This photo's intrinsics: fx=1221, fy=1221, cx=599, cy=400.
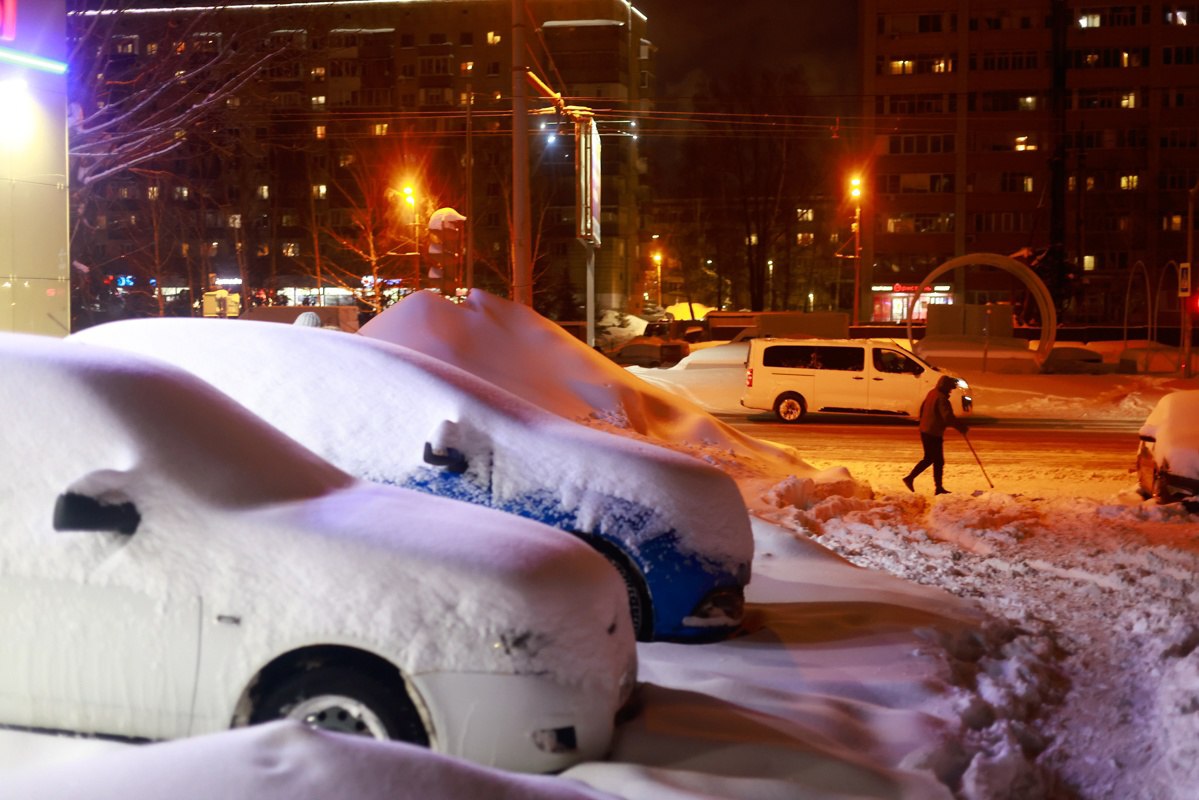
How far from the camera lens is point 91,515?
4168 mm

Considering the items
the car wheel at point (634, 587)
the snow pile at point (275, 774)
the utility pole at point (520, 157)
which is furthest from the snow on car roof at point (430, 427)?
the utility pole at point (520, 157)

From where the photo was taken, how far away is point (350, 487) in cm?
504

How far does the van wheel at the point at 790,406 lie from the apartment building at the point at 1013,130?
60156mm

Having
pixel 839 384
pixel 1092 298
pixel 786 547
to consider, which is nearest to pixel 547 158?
pixel 1092 298

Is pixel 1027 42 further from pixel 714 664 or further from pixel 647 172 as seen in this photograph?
pixel 714 664

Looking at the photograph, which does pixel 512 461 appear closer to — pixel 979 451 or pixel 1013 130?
pixel 979 451

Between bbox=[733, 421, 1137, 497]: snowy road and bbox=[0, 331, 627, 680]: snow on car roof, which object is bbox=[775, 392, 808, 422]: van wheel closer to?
bbox=[733, 421, 1137, 497]: snowy road

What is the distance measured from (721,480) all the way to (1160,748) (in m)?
2.54

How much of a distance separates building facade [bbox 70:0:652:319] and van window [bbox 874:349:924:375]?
26880 millimetres

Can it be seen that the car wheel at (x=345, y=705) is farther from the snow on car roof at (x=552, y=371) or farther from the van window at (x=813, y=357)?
the van window at (x=813, y=357)

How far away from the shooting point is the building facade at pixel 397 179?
2473 inches

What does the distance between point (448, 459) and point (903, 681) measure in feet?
8.26

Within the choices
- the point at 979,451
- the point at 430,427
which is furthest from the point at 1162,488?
the point at 430,427

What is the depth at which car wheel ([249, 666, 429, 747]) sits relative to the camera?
4.17 meters
